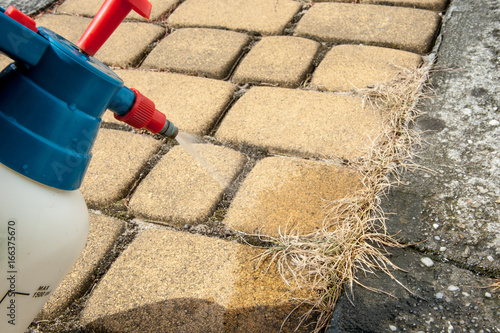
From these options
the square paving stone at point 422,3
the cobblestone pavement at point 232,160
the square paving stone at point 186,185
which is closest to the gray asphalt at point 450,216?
the cobblestone pavement at point 232,160

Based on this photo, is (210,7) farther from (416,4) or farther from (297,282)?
(297,282)

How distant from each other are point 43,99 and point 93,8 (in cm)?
212

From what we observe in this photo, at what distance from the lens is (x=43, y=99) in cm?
67

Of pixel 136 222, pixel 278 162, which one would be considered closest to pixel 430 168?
pixel 278 162

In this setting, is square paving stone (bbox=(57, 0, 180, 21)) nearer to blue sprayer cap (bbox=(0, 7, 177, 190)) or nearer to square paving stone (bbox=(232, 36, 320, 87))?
square paving stone (bbox=(232, 36, 320, 87))

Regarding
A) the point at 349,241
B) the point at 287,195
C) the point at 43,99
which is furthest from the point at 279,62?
the point at 43,99

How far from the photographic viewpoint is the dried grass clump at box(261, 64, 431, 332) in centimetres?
116

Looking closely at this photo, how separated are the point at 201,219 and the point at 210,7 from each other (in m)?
1.44

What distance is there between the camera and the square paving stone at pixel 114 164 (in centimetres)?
151

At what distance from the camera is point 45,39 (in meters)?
0.66

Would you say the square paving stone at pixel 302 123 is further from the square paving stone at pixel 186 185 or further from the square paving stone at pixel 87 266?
the square paving stone at pixel 87 266

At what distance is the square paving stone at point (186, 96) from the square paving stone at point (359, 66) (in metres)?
0.38

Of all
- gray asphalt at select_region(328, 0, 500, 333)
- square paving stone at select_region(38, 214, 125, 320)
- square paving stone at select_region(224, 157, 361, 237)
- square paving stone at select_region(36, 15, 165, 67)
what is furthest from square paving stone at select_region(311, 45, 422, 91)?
square paving stone at select_region(38, 214, 125, 320)

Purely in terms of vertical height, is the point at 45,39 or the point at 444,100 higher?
the point at 45,39
